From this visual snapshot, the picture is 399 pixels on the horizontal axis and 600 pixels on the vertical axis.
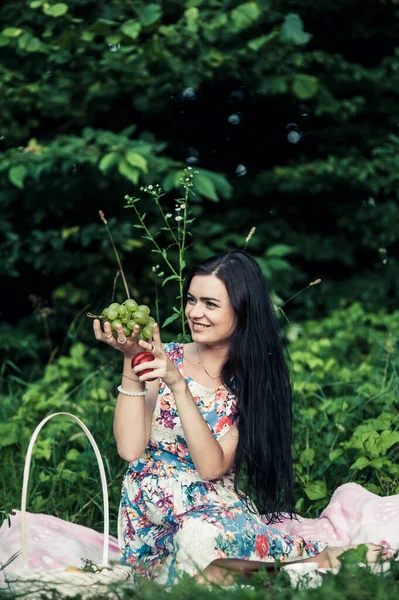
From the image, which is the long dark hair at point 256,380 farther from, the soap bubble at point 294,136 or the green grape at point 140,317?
the soap bubble at point 294,136

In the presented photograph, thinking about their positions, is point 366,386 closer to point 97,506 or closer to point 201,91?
point 97,506

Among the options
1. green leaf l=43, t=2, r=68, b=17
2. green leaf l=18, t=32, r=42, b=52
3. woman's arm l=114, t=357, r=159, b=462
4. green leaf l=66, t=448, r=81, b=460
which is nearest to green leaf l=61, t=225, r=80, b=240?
green leaf l=18, t=32, r=42, b=52

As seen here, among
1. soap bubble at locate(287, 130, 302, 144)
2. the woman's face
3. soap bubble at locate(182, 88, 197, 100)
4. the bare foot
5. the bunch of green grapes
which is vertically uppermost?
the bunch of green grapes

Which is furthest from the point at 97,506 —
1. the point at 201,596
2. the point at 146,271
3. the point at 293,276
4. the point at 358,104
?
the point at 358,104

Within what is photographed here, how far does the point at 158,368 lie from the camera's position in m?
2.64

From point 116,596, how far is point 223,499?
22.0 inches

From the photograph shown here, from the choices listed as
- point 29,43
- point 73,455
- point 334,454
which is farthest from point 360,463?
point 29,43

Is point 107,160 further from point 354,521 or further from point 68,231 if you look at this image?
point 354,521

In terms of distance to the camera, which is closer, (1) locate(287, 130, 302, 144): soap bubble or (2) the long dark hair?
(2) the long dark hair

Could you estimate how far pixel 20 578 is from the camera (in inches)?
100

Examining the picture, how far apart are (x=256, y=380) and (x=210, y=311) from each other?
28 cm

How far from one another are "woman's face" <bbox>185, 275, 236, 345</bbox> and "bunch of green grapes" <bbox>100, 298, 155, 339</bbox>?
313 millimetres

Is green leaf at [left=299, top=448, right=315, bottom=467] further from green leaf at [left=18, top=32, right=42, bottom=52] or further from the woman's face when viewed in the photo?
green leaf at [left=18, top=32, right=42, bottom=52]

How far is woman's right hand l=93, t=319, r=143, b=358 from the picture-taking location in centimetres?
263
